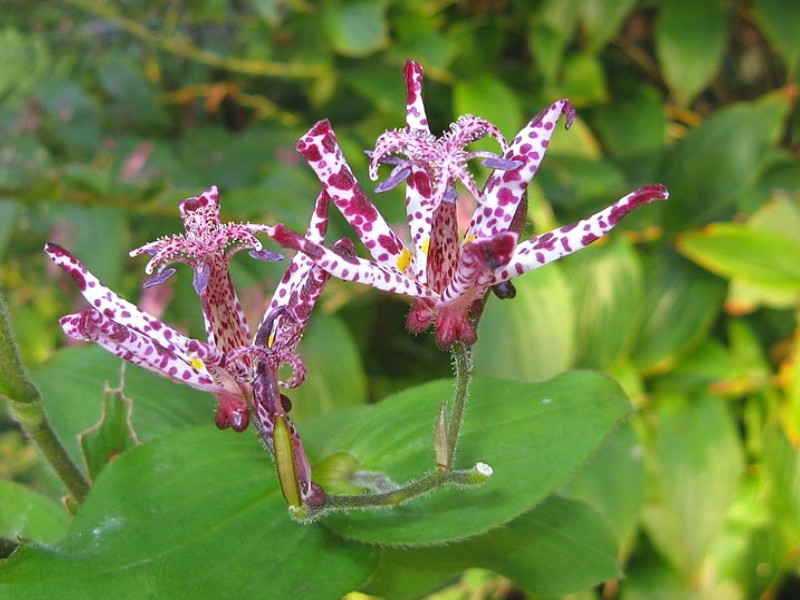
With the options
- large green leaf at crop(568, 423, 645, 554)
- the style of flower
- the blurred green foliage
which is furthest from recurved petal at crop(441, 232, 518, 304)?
large green leaf at crop(568, 423, 645, 554)

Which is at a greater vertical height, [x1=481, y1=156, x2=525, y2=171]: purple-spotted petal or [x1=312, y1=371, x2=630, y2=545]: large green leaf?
[x1=481, y1=156, x2=525, y2=171]: purple-spotted petal

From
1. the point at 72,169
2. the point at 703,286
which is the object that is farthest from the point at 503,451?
the point at 703,286

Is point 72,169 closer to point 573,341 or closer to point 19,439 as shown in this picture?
point 19,439

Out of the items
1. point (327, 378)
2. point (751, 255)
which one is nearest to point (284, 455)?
point (327, 378)

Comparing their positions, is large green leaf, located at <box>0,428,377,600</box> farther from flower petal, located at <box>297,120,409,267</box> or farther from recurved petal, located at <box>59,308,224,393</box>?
flower petal, located at <box>297,120,409,267</box>

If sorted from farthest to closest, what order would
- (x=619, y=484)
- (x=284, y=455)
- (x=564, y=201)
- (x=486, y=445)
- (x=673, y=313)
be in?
(x=564, y=201)
(x=673, y=313)
(x=619, y=484)
(x=486, y=445)
(x=284, y=455)

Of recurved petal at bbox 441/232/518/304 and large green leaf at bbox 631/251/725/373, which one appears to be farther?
large green leaf at bbox 631/251/725/373

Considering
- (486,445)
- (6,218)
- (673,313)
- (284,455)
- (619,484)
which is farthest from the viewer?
(673,313)

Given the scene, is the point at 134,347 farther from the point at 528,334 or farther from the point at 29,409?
the point at 528,334
